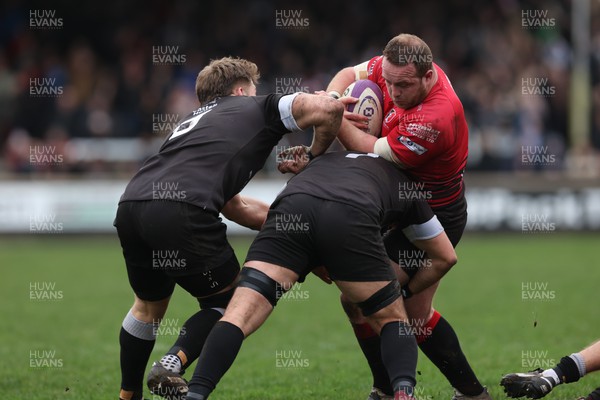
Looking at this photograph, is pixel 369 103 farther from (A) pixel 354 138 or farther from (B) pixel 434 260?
(B) pixel 434 260

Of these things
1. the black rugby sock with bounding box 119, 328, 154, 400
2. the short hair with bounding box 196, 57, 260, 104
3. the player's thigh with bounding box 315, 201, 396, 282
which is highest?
the short hair with bounding box 196, 57, 260, 104

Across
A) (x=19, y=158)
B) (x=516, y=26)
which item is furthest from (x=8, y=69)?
(x=516, y=26)

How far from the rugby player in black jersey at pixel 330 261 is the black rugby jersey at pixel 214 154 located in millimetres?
340

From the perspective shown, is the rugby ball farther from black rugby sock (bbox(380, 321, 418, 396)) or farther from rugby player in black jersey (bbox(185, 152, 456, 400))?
black rugby sock (bbox(380, 321, 418, 396))

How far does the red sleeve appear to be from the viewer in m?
6.11

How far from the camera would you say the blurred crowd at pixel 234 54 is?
60.6ft

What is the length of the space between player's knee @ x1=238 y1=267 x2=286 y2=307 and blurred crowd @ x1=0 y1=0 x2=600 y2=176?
1224 cm

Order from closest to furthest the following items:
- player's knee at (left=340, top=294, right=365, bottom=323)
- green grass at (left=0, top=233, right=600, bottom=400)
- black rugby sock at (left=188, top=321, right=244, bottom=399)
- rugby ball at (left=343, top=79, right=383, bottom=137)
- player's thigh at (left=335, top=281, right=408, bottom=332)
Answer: black rugby sock at (left=188, top=321, right=244, bottom=399) → player's thigh at (left=335, top=281, right=408, bottom=332) → player's knee at (left=340, top=294, right=365, bottom=323) → rugby ball at (left=343, top=79, right=383, bottom=137) → green grass at (left=0, top=233, right=600, bottom=400)

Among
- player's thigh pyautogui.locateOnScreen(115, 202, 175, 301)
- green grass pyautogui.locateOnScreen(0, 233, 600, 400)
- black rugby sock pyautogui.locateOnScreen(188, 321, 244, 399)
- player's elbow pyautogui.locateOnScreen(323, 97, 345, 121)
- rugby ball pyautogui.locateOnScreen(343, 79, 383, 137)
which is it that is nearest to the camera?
black rugby sock pyautogui.locateOnScreen(188, 321, 244, 399)

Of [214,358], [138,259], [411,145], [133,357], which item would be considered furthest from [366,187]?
[133,357]

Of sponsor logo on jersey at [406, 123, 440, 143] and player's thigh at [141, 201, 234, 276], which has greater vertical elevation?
sponsor logo on jersey at [406, 123, 440, 143]

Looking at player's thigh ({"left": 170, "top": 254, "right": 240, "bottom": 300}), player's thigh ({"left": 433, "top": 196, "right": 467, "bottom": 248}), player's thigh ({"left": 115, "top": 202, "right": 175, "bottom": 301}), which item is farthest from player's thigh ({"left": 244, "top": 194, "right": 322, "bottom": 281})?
player's thigh ({"left": 433, "top": 196, "right": 467, "bottom": 248})

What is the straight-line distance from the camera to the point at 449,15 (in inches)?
870

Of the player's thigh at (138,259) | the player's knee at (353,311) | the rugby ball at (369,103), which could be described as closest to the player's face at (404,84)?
the rugby ball at (369,103)
